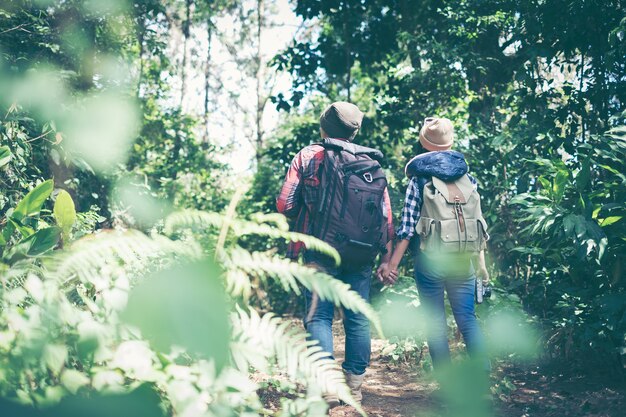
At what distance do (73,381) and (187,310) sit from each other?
345 mm

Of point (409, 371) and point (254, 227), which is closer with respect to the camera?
point (254, 227)

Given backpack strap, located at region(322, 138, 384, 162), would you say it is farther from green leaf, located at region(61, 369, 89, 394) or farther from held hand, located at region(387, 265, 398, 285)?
green leaf, located at region(61, 369, 89, 394)

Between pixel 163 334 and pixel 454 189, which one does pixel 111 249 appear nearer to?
pixel 163 334

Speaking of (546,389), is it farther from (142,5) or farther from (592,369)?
(142,5)

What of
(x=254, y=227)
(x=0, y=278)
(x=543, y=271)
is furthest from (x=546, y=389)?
(x=0, y=278)

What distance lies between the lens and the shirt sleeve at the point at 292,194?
10.5 feet

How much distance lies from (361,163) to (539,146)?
2286mm

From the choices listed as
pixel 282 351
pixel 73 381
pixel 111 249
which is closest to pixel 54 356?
pixel 73 381

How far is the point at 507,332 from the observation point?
4.14 meters

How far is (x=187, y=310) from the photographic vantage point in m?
1.26

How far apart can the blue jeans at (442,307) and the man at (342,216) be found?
1.12ft

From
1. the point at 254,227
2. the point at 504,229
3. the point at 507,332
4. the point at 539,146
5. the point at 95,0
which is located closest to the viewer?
the point at 254,227

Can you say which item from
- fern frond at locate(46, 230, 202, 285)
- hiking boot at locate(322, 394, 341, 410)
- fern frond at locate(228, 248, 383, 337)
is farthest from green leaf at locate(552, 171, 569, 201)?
fern frond at locate(46, 230, 202, 285)

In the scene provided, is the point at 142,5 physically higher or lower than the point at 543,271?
higher
